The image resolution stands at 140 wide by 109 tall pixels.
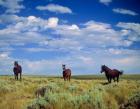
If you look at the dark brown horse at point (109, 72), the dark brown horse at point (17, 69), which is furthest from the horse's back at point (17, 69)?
the dark brown horse at point (109, 72)

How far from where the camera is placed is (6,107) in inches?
570

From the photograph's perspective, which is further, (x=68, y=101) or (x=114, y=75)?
(x=114, y=75)

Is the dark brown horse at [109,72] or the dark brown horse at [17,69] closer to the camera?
the dark brown horse at [109,72]

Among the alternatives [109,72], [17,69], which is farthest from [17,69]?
[109,72]

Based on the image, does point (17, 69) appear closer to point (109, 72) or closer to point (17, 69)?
point (17, 69)

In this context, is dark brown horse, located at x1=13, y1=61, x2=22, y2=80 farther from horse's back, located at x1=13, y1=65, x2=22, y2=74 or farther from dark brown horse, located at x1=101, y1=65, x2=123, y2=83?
dark brown horse, located at x1=101, y1=65, x2=123, y2=83

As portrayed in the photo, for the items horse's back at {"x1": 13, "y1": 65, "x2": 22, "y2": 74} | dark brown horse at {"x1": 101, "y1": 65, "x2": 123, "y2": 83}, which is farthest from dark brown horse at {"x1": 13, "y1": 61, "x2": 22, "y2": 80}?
dark brown horse at {"x1": 101, "y1": 65, "x2": 123, "y2": 83}

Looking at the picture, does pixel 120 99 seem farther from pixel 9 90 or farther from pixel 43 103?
pixel 9 90

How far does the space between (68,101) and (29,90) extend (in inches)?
407

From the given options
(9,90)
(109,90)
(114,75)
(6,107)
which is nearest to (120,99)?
(109,90)

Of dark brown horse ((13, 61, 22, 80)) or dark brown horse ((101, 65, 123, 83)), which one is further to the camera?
dark brown horse ((13, 61, 22, 80))

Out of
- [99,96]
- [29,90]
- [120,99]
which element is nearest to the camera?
[99,96]

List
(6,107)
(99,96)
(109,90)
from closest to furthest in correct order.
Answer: (99,96), (6,107), (109,90)

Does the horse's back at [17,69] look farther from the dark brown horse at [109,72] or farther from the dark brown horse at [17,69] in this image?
the dark brown horse at [109,72]
